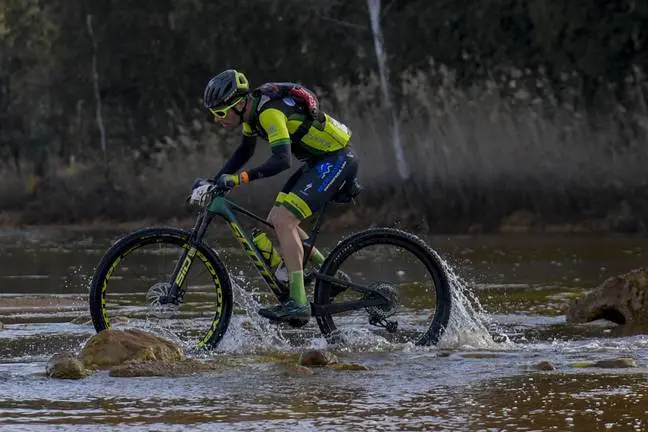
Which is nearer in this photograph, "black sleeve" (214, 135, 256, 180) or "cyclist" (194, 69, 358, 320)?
"cyclist" (194, 69, 358, 320)

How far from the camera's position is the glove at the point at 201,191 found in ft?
36.2

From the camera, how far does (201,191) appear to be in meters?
11.1

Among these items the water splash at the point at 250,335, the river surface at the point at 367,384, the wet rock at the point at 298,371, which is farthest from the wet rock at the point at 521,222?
the wet rock at the point at 298,371

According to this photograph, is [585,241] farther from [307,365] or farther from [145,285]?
[307,365]

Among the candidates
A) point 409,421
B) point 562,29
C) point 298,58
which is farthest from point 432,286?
point 298,58

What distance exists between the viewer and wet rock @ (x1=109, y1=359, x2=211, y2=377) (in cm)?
961

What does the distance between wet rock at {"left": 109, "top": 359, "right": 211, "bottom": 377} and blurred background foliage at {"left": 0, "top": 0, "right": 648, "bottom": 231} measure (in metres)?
13.8

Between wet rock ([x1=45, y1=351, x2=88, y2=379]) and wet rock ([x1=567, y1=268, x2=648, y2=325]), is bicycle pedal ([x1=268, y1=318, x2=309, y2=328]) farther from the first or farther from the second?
wet rock ([x1=567, y1=268, x2=648, y2=325])

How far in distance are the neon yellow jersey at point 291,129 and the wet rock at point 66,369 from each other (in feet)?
6.86

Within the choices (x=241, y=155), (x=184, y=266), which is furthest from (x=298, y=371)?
(x=241, y=155)

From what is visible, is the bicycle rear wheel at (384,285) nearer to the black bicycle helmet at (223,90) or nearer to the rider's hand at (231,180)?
the rider's hand at (231,180)

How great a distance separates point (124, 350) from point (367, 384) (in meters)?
1.66

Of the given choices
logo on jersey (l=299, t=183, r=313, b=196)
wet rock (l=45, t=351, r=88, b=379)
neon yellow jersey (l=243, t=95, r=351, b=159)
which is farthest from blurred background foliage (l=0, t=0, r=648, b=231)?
wet rock (l=45, t=351, r=88, b=379)

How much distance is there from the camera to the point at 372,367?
9938 millimetres
